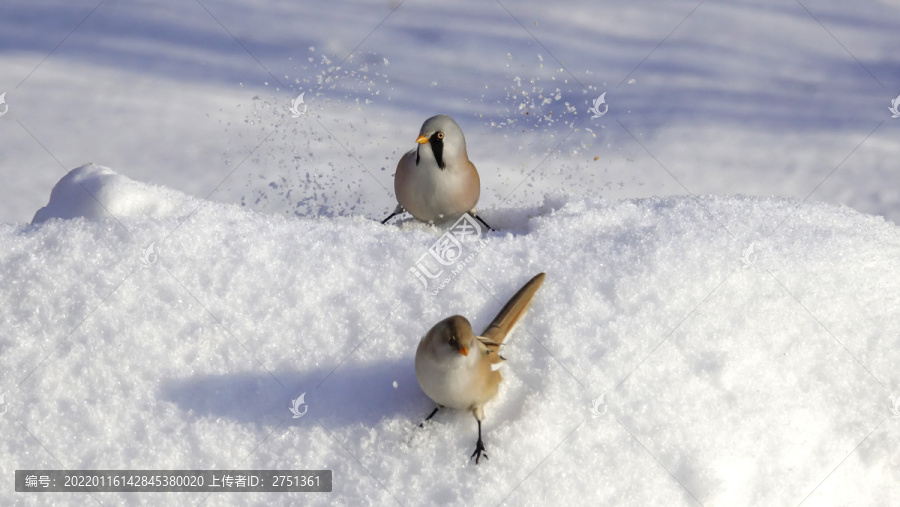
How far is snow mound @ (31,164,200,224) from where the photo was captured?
1.53 meters

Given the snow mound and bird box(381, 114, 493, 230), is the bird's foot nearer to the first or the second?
bird box(381, 114, 493, 230)

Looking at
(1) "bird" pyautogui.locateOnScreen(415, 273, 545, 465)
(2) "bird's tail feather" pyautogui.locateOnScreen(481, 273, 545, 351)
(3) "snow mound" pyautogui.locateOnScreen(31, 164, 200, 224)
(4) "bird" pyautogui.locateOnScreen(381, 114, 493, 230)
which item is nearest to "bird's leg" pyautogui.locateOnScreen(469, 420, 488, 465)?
(1) "bird" pyautogui.locateOnScreen(415, 273, 545, 465)

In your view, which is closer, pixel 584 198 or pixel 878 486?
pixel 878 486

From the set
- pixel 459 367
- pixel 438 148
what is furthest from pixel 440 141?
pixel 459 367

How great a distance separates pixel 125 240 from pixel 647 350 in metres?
0.96

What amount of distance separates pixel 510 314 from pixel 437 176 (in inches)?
19.7

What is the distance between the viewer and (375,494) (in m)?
1.11

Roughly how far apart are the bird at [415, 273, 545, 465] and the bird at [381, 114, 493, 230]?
0.55m

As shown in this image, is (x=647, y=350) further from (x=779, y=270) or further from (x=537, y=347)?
(x=779, y=270)

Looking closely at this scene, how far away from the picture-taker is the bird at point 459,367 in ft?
3.44

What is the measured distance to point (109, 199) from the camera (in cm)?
153

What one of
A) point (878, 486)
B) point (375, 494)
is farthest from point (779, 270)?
point (375, 494)

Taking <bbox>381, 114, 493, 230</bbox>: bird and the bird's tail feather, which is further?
<bbox>381, 114, 493, 230</bbox>: bird

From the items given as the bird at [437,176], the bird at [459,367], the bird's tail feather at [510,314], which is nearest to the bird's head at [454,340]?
the bird at [459,367]
